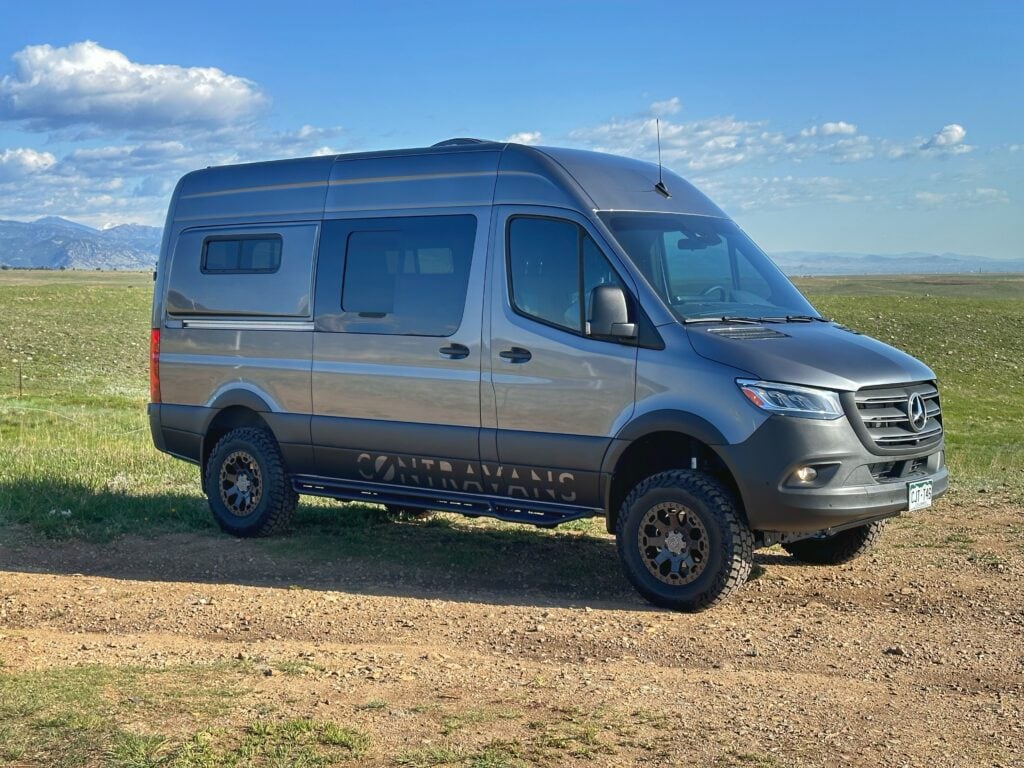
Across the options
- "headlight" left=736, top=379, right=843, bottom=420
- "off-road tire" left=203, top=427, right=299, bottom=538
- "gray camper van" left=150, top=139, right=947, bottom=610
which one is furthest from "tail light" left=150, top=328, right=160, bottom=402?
"headlight" left=736, top=379, right=843, bottom=420

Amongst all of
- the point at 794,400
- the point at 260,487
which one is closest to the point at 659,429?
the point at 794,400

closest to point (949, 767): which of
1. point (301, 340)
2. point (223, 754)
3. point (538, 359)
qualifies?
point (223, 754)

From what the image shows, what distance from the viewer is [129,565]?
944 cm

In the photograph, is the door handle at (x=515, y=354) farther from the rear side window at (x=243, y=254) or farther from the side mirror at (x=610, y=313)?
the rear side window at (x=243, y=254)

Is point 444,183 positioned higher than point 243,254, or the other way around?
point 444,183

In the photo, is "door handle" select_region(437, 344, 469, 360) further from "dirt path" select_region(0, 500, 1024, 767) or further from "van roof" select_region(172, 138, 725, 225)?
"dirt path" select_region(0, 500, 1024, 767)

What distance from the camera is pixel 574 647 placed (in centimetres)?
685

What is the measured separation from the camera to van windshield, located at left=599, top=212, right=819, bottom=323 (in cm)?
805

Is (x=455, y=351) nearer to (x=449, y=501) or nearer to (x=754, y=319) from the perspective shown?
(x=449, y=501)

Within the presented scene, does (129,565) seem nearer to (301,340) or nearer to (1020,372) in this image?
(301,340)

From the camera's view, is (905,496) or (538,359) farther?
(538,359)

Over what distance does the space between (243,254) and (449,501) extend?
289 centimetres

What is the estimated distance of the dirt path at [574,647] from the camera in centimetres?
518

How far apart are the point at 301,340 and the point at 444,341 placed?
1471mm
